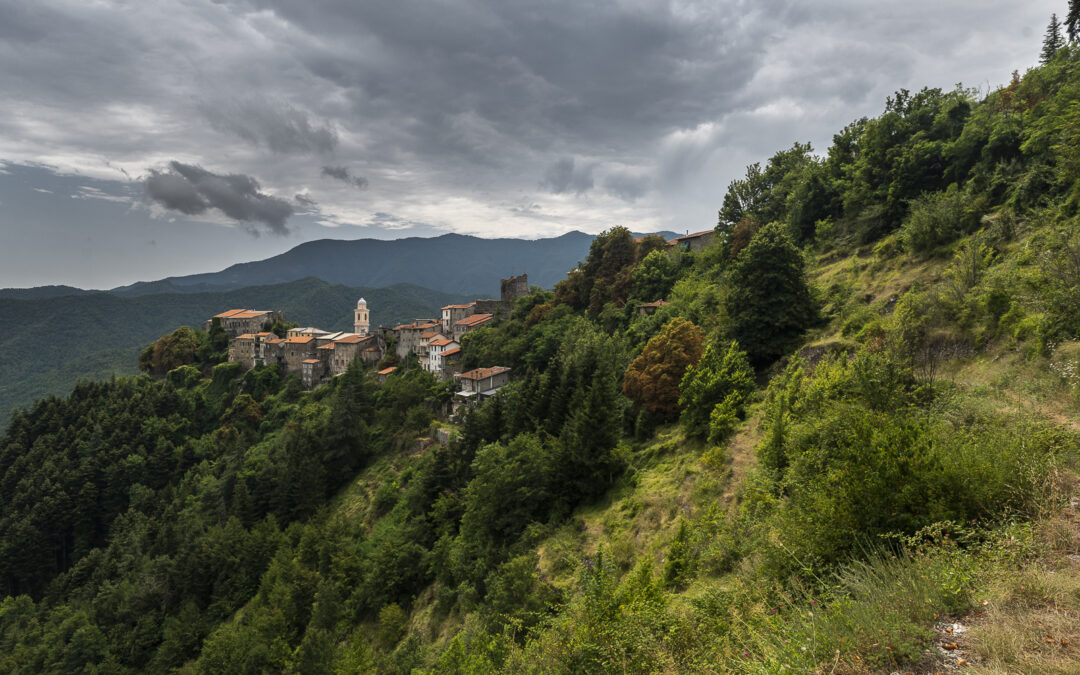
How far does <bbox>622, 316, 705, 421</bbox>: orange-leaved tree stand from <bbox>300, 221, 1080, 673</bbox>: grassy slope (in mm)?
1592

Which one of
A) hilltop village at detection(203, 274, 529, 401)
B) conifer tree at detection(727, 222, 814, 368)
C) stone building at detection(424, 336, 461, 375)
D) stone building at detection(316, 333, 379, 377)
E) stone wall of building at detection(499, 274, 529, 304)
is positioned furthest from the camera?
stone wall of building at detection(499, 274, 529, 304)

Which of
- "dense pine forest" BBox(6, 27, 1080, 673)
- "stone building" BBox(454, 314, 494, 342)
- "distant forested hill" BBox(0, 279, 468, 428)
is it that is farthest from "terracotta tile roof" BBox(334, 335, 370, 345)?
"distant forested hill" BBox(0, 279, 468, 428)

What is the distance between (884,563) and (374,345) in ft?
234

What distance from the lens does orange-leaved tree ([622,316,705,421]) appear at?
80.8 feet

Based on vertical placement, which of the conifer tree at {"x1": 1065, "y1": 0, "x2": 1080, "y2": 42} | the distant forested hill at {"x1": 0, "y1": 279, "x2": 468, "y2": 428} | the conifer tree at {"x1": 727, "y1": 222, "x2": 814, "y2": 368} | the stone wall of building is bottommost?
the distant forested hill at {"x1": 0, "y1": 279, "x2": 468, "y2": 428}

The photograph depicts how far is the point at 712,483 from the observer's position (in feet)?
51.0

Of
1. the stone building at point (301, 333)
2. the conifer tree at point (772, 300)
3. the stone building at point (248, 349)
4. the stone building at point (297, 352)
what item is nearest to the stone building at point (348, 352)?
the stone building at point (297, 352)

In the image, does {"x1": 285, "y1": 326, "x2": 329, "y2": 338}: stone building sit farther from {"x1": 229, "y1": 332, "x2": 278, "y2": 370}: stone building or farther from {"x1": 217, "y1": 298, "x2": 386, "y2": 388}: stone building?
{"x1": 229, "y1": 332, "x2": 278, "y2": 370}: stone building

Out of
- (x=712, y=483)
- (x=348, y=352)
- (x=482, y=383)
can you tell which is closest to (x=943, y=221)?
(x=712, y=483)

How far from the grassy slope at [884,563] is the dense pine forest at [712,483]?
48 millimetres

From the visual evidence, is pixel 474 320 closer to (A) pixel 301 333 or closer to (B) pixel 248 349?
(A) pixel 301 333

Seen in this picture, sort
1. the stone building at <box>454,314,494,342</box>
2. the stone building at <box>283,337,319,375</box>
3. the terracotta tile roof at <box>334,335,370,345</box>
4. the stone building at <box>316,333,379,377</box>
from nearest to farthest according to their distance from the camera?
1. the stone building at <box>454,314,494,342</box>
2. the stone building at <box>316,333,379,377</box>
3. the terracotta tile roof at <box>334,335,370,345</box>
4. the stone building at <box>283,337,319,375</box>

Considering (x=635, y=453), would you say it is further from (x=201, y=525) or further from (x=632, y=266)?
(x=201, y=525)

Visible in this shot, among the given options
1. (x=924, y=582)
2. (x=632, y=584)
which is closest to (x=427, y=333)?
(x=632, y=584)
